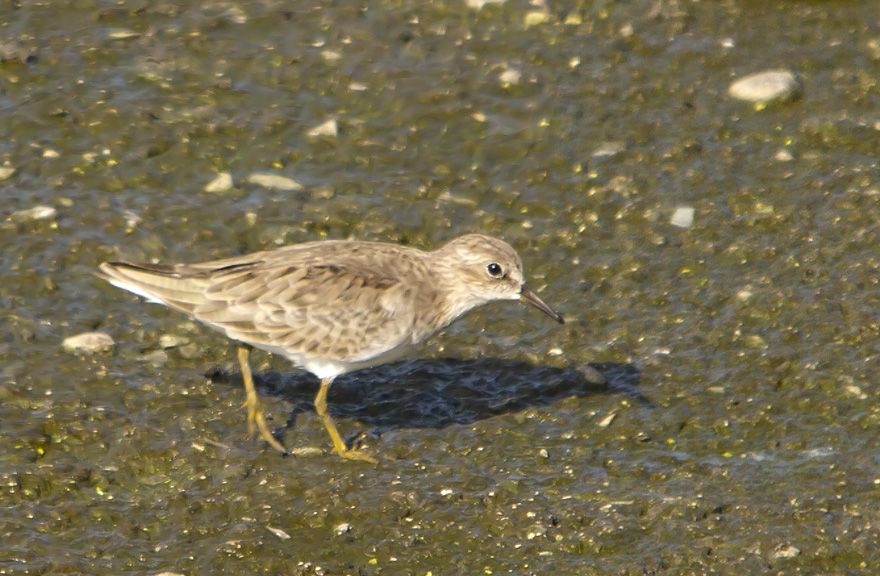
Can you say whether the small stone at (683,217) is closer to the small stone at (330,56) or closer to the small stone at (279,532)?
the small stone at (330,56)

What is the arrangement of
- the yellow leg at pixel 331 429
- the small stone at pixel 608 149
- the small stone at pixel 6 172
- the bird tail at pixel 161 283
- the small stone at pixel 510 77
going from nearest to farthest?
the yellow leg at pixel 331 429 < the bird tail at pixel 161 283 < the small stone at pixel 6 172 < the small stone at pixel 608 149 < the small stone at pixel 510 77

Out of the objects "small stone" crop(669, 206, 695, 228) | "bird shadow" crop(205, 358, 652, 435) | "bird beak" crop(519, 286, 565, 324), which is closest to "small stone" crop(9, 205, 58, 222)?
"bird shadow" crop(205, 358, 652, 435)

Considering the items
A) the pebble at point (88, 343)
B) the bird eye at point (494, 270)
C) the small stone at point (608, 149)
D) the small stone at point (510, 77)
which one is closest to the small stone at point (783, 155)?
the small stone at point (608, 149)

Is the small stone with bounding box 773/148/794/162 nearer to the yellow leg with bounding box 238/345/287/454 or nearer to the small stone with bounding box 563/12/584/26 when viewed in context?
the small stone with bounding box 563/12/584/26

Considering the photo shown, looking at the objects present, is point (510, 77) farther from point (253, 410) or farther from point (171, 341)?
point (253, 410)

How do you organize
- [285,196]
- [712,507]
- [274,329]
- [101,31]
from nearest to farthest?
1. [712,507]
2. [274,329]
3. [285,196]
4. [101,31]

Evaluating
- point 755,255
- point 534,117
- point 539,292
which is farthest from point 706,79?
point 539,292

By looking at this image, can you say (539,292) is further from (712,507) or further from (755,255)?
(712,507)
